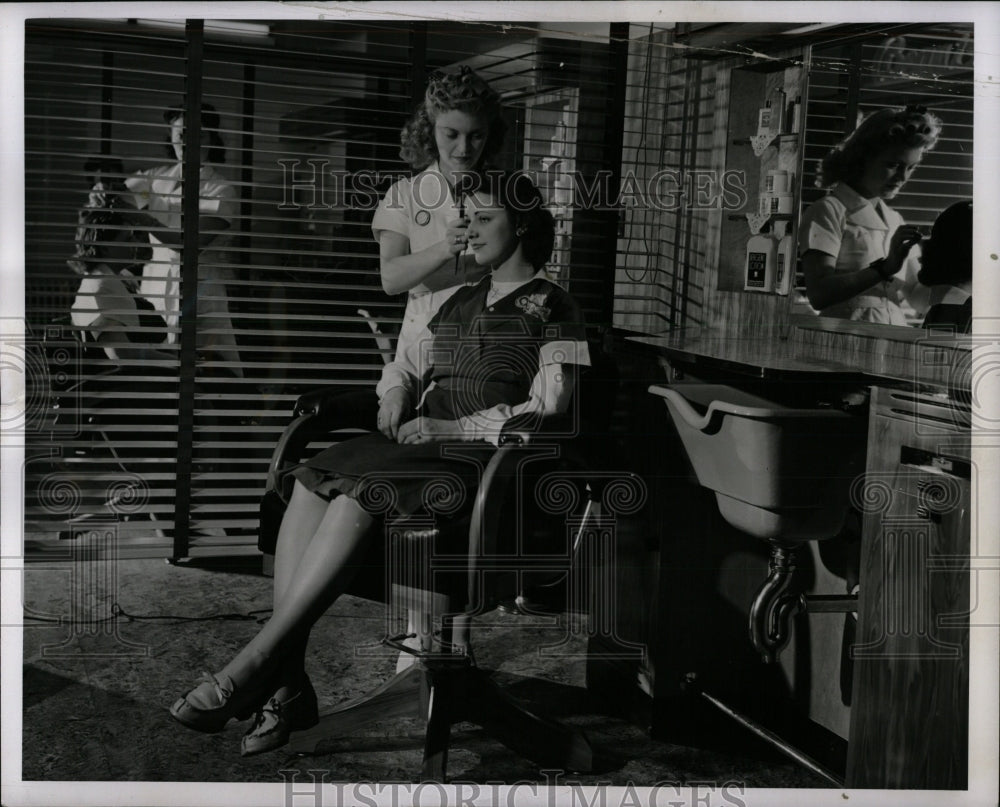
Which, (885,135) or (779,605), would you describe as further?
(779,605)

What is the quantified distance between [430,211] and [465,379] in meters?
0.38

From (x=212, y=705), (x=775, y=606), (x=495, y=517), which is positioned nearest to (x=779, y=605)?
(x=775, y=606)

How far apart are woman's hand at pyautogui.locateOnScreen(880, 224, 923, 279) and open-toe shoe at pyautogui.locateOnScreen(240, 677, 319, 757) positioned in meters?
1.65

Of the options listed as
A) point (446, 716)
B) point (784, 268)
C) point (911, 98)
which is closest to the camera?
point (911, 98)

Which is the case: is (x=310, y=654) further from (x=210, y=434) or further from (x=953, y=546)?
(x=953, y=546)

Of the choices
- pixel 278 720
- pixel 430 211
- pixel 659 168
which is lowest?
pixel 278 720

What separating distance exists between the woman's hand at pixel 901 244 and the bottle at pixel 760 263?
256 millimetres

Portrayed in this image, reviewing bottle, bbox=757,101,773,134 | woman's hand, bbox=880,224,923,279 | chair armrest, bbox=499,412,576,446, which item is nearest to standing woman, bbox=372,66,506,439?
chair armrest, bbox=499,412,576,446

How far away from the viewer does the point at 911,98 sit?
8.17 ft

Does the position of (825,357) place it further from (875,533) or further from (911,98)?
(911,98)

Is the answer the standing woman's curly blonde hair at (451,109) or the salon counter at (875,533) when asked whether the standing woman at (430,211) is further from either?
the salon counter at (875,533)

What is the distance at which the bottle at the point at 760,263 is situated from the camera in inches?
102

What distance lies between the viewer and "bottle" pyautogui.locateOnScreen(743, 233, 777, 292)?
8.49ft

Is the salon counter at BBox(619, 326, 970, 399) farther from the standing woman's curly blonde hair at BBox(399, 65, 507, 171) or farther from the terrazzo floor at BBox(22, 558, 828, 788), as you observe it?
the terrazzo floor at BBox(22, 558, 828, 788)
